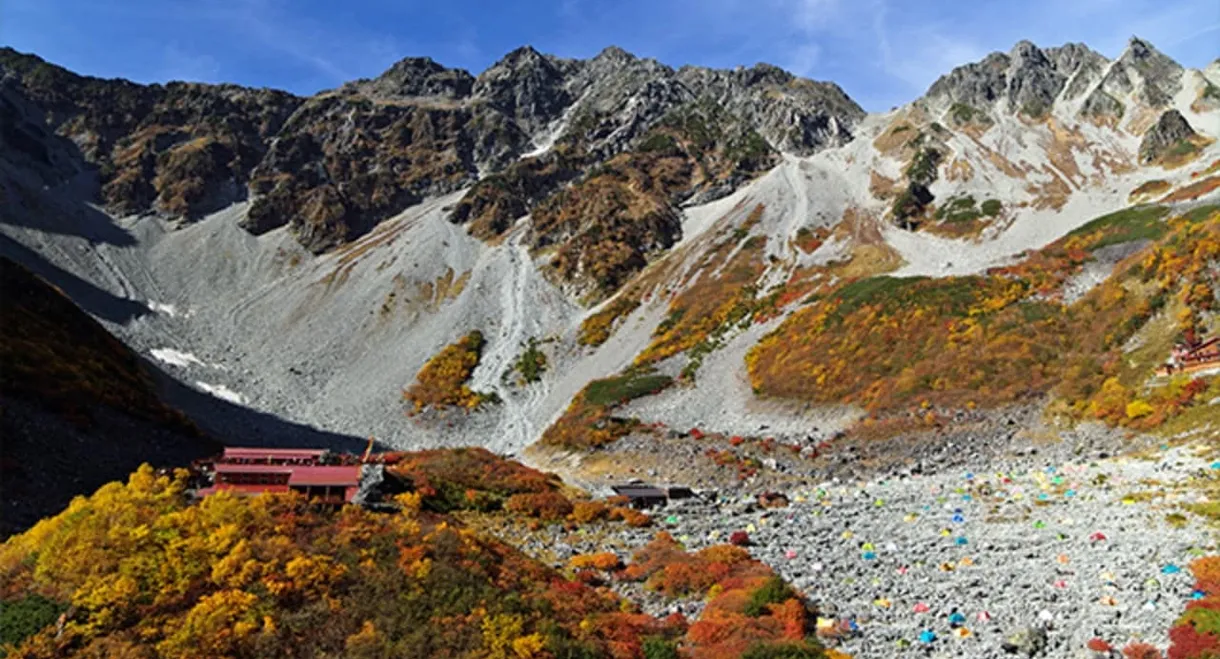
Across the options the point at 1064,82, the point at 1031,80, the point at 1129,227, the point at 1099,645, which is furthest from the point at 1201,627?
the point at 1064,82

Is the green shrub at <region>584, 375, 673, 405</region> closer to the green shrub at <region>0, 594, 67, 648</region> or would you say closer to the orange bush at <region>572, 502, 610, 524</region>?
the orange bush at <region>572, 502, 610, 524</region>

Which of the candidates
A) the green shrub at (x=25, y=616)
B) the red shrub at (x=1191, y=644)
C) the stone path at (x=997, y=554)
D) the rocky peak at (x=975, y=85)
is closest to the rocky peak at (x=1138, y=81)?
the rocky peak at (x=975, y=85)

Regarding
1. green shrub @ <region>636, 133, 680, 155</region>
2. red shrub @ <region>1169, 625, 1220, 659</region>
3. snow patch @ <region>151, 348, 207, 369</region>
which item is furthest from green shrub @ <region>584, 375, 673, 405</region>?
green shrub @ <region>636, 133, 680, 155</region>

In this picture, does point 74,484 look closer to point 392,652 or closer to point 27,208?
point 392,652

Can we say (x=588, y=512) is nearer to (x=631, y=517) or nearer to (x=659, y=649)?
(x=631, y=517)


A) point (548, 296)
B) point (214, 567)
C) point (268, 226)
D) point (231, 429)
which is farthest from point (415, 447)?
point (268, 226)
